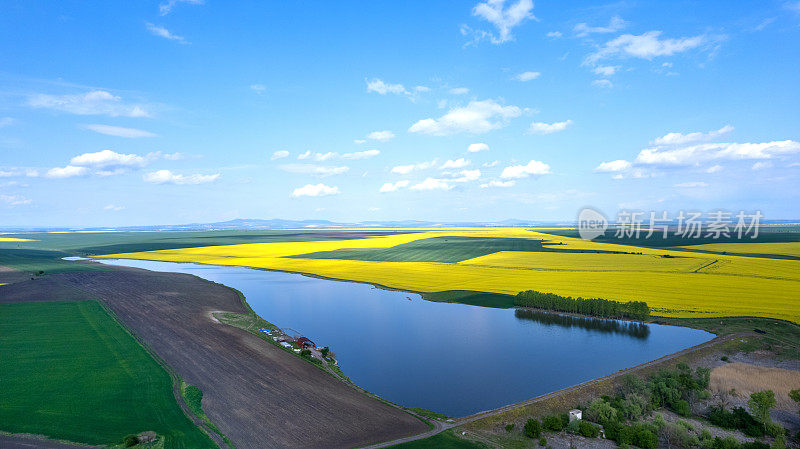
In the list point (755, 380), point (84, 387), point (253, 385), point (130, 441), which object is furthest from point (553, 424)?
point (84, 387)

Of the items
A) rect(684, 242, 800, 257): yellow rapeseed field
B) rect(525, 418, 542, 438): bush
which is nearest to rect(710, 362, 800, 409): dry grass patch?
rect(525, 418, 542, 438): bush

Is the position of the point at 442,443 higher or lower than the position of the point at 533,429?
lower

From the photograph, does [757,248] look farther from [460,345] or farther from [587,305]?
[460,345]

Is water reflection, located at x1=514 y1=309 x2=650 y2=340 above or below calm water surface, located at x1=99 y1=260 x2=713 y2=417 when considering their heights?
above

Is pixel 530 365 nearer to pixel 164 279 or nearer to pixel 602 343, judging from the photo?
pixel 602 343

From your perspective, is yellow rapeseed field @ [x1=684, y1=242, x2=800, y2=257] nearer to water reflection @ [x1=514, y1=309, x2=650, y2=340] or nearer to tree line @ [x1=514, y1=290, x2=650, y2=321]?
tree line @ [x1=514, y1=290, x2=650, y2=321]

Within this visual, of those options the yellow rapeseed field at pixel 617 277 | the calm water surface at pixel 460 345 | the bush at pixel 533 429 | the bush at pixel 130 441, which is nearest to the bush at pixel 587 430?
the bush at pixel 533 429
